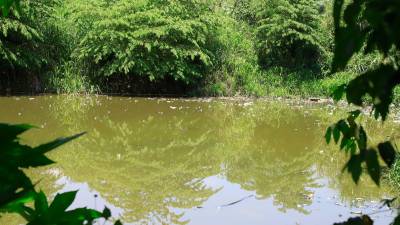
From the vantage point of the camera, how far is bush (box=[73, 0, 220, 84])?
472 inches

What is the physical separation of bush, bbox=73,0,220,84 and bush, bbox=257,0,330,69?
65.7 inches

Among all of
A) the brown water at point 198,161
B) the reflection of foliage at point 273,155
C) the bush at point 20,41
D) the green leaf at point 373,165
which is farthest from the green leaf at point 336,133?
the bush at point 20,41

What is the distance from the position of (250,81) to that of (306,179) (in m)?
6.98

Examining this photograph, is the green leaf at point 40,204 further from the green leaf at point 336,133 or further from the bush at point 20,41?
the bush at point 20,41

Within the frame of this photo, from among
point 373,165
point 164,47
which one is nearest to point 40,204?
point 373,165

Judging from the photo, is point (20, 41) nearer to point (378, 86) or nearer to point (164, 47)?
point (164, 47)

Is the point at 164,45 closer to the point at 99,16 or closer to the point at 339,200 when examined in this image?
the point at 99,16

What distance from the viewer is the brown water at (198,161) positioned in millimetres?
5438

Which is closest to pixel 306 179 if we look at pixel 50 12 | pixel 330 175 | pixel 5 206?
pixel 330 175

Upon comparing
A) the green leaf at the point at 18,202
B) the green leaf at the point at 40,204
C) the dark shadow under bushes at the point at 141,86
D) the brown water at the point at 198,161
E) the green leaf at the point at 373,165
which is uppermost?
the green leaf at the point at 373,165

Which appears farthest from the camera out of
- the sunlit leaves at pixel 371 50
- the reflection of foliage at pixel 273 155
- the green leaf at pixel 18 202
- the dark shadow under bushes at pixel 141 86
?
the dark shadow under bushes at pixel 141 86

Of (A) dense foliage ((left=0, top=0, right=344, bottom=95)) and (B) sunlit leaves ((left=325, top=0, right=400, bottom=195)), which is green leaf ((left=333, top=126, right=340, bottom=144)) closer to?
(B) sunlit leaves ((left=325, top=0, right=400, bottom=195))

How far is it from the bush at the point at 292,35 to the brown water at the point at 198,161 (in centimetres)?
205

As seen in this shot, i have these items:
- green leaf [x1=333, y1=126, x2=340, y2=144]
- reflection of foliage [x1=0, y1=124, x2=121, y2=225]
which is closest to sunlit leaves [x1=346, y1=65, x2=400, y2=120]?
reflection of foliage [x1=0, y1=124, x2=121, y2=225]
